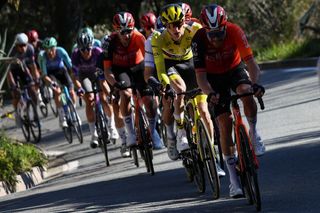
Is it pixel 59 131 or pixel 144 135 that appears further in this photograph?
pixel 59 131

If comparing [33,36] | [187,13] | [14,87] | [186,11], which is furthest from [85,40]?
[33,36]

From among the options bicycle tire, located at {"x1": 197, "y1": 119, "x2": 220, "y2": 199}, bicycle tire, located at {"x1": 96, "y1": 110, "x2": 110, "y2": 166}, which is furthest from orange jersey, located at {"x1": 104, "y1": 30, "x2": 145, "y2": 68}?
bicycle tire, located at {"x1": 197, "y1": 119, "x2": 220, "y2": 199}

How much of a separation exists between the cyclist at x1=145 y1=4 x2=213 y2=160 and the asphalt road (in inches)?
29.1

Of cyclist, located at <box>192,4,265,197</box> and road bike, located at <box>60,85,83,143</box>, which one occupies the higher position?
cyclist, located at <box>192,4,265,197</box>

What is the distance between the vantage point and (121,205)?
11812 millimetres

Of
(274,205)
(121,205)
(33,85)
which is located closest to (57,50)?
(33,85)

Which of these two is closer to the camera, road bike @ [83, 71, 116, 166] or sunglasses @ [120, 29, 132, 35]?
sunglasses @ [120, 29, 132, 35]

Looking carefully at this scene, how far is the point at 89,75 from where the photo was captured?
19234 mm

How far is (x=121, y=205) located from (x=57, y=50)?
10541 mm

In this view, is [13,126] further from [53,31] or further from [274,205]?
[274,205]

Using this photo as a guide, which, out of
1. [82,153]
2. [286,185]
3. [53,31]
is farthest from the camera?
[53,31]

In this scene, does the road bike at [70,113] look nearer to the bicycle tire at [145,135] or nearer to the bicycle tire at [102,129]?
the bicycle tire at [102,129]

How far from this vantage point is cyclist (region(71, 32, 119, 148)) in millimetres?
18531

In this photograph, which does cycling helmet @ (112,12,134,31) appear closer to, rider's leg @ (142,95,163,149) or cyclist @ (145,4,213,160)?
rider's leg @ (142,95,163,149)
